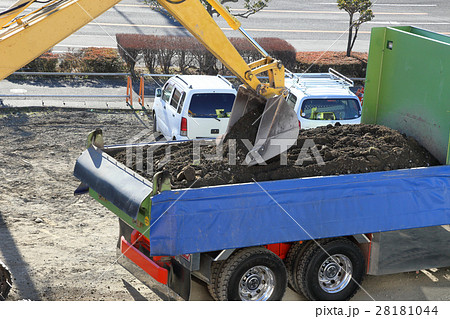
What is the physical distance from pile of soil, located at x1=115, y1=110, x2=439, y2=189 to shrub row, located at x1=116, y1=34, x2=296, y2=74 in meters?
10.8

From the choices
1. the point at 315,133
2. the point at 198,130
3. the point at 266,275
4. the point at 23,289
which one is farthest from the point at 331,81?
the point at 23,289

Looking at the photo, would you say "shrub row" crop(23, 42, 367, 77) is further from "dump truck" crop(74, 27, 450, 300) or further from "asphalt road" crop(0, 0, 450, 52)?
"dump truck" crop(74, 27, 450, 300)

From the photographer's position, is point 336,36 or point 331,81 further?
point 336,36

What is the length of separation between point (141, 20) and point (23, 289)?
1898 centimetres

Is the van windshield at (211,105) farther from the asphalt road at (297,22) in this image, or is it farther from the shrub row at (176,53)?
the asphalt road at (297,22)

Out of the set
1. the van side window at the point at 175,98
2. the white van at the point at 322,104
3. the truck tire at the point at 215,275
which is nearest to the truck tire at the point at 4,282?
the truck tire at the point at 215,275

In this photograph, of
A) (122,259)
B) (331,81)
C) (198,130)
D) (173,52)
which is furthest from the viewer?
(173,52)

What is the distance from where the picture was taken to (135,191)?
300 inches

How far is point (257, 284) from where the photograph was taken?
27.1ft

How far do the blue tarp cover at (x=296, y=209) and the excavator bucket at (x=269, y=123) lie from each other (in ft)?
3.55

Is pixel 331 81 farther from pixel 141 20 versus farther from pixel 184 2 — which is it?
pixel 141 20

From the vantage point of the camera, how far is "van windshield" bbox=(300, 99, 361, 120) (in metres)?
13.5
